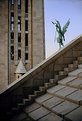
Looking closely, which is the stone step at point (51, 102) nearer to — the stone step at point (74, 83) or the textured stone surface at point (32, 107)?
the textured stone surface at point (32, 107)

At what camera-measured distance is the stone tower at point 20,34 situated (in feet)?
71.5

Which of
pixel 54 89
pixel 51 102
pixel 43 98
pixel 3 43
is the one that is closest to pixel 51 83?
pixel 54 89

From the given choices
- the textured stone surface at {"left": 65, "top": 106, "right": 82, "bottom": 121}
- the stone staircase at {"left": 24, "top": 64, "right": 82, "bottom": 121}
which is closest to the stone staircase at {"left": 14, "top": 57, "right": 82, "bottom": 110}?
the stone staircase at {"left": 24, "top": 64, "right": 82, "bottom": 121}

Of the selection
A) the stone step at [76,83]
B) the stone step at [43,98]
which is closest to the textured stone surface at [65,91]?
the stone step at [76,83]

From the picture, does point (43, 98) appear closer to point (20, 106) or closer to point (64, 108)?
point (20, 106)

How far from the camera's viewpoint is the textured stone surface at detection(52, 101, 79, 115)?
335 cm

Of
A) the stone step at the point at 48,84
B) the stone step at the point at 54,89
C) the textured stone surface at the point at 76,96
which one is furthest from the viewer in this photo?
the stone step at the point at 48,84

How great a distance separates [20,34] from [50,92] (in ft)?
61.5

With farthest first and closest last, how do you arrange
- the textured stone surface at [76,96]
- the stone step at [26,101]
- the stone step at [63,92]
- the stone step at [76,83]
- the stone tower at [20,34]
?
the stone tower at [20,34] → the stone step at [26,101] → the stone step at [76,83] → the stone step at [63,92] → the textured stone surface at [76,96]

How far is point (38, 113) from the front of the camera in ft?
12.9

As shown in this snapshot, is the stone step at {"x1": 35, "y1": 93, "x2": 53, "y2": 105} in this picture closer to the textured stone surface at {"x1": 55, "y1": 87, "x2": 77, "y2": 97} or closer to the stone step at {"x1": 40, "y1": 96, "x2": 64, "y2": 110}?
the stone step at {"x1": 40, "y1": 96, "x2": 64, "y2": 110}

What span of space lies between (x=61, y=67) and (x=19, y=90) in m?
1.51

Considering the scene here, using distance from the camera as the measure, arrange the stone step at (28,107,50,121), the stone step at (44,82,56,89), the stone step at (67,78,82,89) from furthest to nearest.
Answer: the stone step at (44,82,56,89), the stone step at (67,78,82,89), the stone step at (28,107,50,121)

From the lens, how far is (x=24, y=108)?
14.9ft
